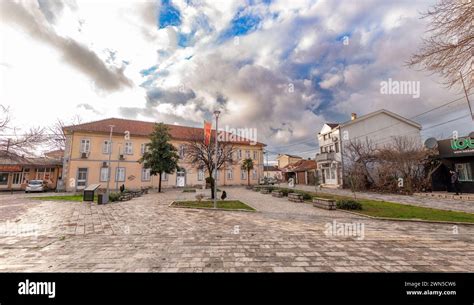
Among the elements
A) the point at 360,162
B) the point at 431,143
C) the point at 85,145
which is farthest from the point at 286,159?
the point at 85,145

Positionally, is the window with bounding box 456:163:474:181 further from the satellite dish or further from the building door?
the building door

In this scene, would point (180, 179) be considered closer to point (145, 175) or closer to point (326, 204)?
point (145, 175)

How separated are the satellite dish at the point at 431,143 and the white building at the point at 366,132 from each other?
6904mm

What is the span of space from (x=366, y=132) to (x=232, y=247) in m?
30.2

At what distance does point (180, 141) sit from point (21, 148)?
18369 mm

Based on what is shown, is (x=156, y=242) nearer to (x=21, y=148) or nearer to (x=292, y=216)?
(x=292, y=216)

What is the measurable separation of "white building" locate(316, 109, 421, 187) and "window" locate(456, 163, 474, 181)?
30.0ft

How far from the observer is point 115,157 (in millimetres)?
27250

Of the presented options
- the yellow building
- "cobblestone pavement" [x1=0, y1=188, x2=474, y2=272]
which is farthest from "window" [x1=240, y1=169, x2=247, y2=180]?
"cobblestone pavement" [x1=0, y1=188, x2=474, y2=272]

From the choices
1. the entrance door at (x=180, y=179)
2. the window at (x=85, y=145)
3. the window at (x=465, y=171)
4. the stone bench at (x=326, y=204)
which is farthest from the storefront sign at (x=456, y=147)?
the window at (x=85, y=145)

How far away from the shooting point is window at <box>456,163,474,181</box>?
16.5 metres
